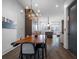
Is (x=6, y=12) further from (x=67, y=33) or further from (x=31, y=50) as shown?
(x=67, y=33)

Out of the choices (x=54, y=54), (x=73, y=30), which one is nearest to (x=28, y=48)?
(x=54, y=54)

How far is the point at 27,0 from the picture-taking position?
328 inches

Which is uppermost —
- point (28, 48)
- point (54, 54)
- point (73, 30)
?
point (73, 30)

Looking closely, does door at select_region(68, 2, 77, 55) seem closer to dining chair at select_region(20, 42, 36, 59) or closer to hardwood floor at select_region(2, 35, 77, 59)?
hardwood floor at select_region(2, 35, 77, 59)

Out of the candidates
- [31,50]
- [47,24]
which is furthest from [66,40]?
[47,24]

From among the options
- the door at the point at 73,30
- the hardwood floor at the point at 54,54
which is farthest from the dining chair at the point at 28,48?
the door at the point at 73,30

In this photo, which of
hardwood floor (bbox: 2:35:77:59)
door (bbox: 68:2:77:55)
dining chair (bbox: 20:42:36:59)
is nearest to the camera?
dining chair (bbox: 20:42:36:59)

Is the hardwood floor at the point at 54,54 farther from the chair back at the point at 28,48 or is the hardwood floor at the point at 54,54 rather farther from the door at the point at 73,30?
the chair back at the point at 28,48

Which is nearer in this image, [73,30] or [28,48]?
[28,48]

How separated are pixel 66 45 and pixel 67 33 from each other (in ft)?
2.45

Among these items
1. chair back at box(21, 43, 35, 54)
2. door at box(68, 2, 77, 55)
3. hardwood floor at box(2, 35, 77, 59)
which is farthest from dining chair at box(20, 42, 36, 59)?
door at box(68, 2, 77, 55)

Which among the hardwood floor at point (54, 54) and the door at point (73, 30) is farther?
the door at point (73, 30)

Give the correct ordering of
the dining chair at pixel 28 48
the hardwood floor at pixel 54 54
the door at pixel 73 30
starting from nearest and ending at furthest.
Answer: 1. the dining chair at pixel 28 48
2. the hardwood floor at pixel 54 54
3. the door at pixel 73 30

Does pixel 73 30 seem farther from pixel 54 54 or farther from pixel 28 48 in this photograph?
pixel 28 48
